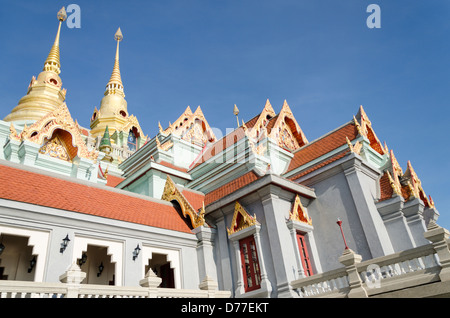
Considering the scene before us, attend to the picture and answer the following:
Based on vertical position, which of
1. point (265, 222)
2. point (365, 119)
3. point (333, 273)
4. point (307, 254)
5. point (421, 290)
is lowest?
point (421, 290)

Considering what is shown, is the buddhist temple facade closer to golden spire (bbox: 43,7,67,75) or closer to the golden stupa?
golden spire (bbox: 43,7,67,75)

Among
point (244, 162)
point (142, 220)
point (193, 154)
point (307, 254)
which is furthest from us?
point (193, 154)

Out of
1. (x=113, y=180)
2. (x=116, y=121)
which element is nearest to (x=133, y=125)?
(x=116, y=121)

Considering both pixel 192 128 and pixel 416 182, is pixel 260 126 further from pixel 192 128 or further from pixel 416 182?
pixel 416 182

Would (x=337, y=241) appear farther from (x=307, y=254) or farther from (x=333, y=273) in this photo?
(x=333, y=273)

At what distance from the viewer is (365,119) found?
1645 cm

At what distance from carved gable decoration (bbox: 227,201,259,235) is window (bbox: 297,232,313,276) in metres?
1.97

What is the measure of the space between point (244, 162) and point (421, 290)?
985 centimetres

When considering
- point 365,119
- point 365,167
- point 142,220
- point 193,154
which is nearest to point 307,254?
point 365,167

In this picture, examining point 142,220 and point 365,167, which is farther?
point 365,167

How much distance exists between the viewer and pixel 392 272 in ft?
27.1

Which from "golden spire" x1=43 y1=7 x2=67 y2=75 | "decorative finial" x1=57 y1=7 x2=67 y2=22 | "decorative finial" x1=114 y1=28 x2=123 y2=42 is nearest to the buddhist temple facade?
"golden spire" x1=43 y1=7 x2=67 y2=75

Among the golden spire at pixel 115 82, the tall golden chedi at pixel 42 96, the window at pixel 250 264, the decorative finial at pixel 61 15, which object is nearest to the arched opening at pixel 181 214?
the window at pixel 250 264

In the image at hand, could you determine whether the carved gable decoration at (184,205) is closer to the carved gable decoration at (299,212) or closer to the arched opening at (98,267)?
the arched opening at (98,267)
